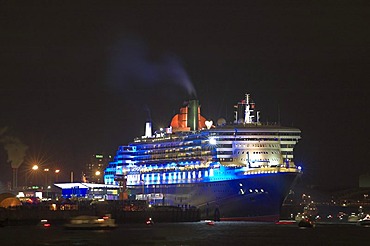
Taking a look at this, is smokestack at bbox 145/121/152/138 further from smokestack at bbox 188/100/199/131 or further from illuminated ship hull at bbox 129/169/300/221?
illuminated ship hull at bbox 129/169/300/221

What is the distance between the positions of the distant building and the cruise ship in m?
33.4

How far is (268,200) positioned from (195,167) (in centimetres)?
1314

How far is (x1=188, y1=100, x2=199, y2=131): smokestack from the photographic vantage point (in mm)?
131500

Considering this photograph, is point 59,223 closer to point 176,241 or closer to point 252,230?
point 252,230

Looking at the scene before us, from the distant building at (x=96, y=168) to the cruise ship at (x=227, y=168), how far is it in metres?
33.4

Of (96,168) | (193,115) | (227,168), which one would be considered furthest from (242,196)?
(96,168)

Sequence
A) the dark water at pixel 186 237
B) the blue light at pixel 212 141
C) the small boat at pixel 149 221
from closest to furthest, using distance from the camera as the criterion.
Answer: the dark water at pixel 186 237 < the small boat at pixel 149 221 < the blue light at pixel 212 141

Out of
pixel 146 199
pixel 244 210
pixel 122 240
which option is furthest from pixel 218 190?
pixel 122 240

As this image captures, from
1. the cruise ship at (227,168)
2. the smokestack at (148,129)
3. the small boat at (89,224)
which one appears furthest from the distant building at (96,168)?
the small boat at (89,224)

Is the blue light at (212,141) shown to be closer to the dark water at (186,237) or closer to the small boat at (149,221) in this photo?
the small boat at (149,221)

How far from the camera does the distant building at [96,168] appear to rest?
164525 millimetres

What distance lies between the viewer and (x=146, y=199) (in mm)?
131375

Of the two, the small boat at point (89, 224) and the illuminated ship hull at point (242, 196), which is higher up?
the illuminated ship hull at point (242, 196)

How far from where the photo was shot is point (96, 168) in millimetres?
170250
